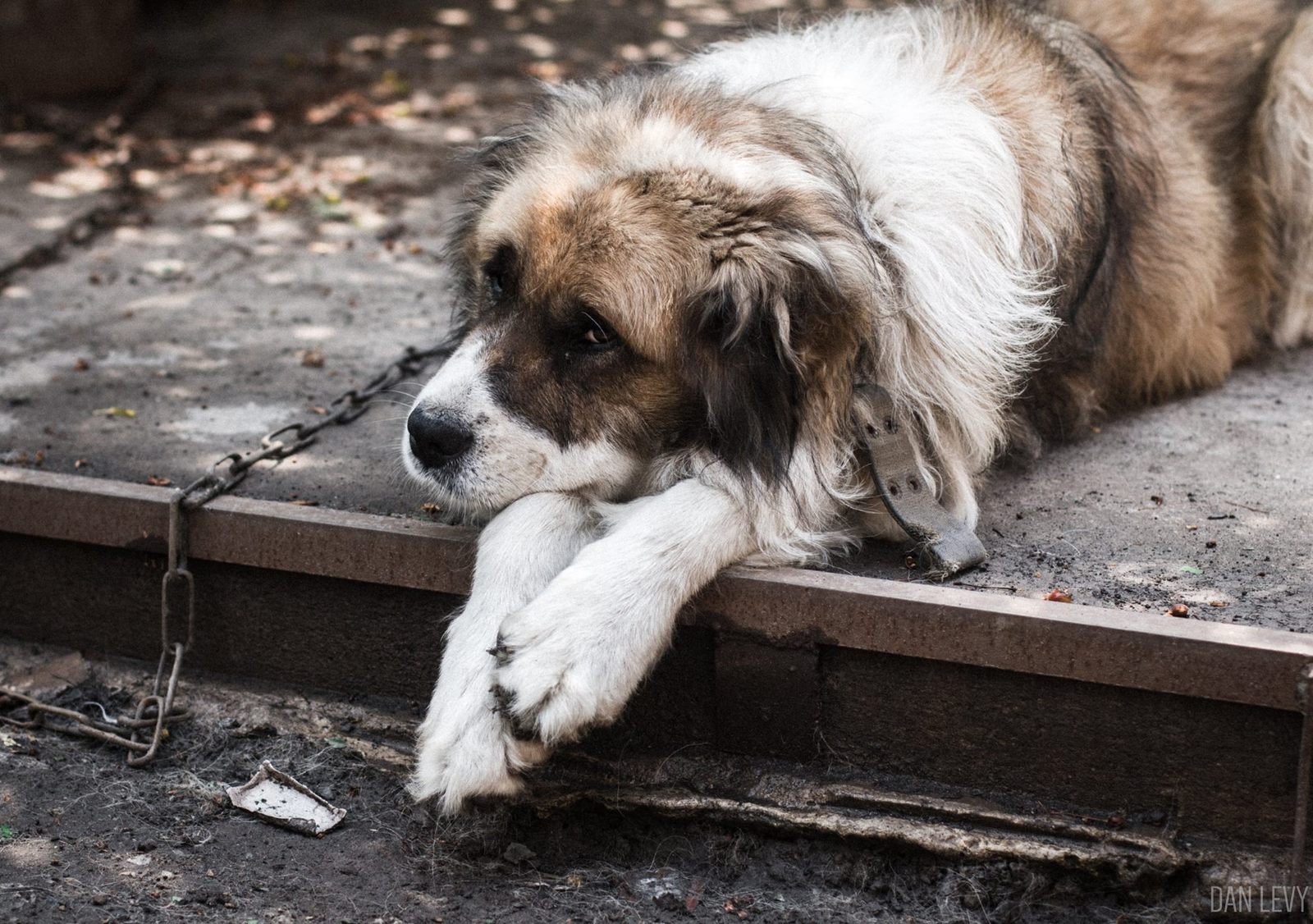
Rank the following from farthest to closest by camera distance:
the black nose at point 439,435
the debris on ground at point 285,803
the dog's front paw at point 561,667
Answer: the debris on ground at point 285,803 < the black nose at point 439,435 < the dog's front paw at point 561,667

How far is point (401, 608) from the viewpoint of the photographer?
3615 millimetres

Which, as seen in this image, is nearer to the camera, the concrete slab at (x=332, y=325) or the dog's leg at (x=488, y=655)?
the dog's leg at (x=488, y=655)

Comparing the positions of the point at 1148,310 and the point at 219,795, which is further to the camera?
the point at 1148,310

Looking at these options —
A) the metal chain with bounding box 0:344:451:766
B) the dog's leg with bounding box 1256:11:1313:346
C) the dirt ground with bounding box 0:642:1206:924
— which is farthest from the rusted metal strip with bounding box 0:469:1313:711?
the dog's leg with bounding box 1256:11:1313:346

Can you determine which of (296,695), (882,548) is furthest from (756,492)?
(296,695)

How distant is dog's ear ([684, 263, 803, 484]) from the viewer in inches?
124

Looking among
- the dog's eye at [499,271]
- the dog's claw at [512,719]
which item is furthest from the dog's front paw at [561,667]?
the dog's eye at [499,271]

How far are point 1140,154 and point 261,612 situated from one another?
311cm

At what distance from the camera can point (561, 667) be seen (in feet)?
9.31

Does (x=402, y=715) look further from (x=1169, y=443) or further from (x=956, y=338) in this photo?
(x=1169, y=443)

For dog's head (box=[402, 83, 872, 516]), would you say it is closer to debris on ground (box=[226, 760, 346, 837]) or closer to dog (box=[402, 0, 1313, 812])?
dog (box=[402, 0, 1313, 812])

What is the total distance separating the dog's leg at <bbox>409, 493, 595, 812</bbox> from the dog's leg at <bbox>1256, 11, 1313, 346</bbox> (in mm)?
3083

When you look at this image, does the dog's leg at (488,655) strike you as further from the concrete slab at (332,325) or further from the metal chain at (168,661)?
the metal chain at (168,661)

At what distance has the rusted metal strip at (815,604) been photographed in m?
2.88
